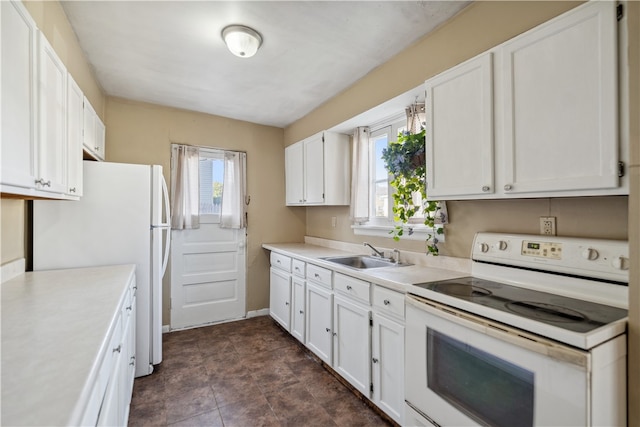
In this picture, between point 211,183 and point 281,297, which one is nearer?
point 281,297

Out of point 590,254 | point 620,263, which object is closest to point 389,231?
point 590,254

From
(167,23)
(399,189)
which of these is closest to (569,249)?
(399,189)

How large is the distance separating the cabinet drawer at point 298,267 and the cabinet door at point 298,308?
0.17ft

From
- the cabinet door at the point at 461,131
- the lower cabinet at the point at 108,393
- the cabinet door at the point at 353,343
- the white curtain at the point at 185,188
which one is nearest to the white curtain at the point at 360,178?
the cabinet door at the point at 353,343

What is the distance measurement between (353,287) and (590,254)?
4.26 feet

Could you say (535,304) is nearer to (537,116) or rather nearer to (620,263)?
(620,263)

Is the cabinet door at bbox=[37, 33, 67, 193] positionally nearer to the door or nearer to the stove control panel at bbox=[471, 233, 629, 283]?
the door

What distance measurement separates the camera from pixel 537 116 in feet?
4.58

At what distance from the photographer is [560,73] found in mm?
1315

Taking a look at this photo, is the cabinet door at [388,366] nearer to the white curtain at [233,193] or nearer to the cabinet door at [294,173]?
the cabinet door at [294,173]

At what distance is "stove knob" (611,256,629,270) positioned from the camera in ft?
4.08

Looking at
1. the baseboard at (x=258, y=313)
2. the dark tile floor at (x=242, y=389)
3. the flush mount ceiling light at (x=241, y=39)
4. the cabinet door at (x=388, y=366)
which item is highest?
the flush mount ceiling light at (x=241, y=39)

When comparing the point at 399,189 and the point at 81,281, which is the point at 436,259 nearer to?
the point at 399,189

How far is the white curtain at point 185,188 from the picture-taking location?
3.42 m
